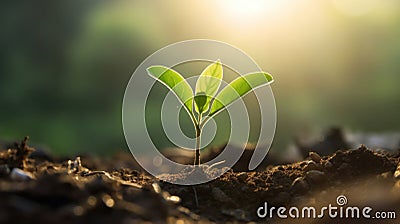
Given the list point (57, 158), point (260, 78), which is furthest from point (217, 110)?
point (57, 158)

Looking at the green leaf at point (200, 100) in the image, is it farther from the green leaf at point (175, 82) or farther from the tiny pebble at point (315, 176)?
the tiny pebble at point (315, 176)

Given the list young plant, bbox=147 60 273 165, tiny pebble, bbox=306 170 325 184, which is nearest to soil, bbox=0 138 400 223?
tiny pebble, bbox=306 170 325 184

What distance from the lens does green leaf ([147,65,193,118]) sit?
218 centimetres

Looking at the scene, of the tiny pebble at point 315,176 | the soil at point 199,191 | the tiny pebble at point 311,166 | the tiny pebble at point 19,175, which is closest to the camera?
the soil at point 199,191

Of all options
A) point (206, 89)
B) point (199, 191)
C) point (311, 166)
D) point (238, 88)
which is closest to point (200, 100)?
point (206, 89)

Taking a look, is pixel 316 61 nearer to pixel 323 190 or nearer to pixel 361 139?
pixel 361 139

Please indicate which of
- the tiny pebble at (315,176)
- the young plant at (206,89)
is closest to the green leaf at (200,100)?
the young plant at (206,89)

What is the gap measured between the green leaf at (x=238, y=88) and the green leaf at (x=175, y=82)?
102 millimetres

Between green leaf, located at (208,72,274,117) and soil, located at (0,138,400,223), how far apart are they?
0.29m

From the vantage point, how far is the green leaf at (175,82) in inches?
85.7

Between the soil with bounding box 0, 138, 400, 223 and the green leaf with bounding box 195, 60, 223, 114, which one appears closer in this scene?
the soil with bounding box 0, 138, 400, 223

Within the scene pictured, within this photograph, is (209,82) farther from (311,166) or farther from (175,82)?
(311,166)

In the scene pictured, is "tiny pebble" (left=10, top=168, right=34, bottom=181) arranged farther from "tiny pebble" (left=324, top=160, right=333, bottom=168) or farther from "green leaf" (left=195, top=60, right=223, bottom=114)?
"tiny pebble" (left=324, top=160, right=333, bottom=168)

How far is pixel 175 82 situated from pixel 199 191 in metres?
0.43
